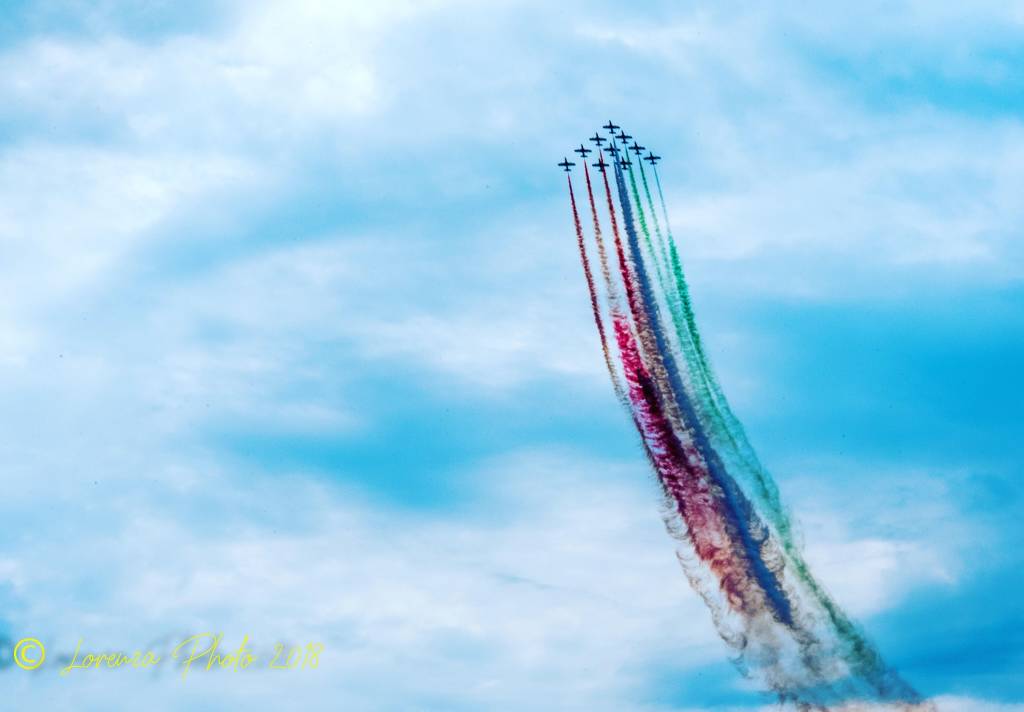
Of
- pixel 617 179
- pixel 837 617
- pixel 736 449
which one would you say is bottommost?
pixel 837 617

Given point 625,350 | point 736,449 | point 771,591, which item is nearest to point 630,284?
point 625,350

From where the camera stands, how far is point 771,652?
208 feet

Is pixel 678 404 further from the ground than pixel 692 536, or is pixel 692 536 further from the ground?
pixel 678 404

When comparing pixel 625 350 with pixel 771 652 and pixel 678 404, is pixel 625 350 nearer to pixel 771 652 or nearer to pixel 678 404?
pixel 678 404

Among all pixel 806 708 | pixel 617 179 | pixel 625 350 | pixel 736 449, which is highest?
pixel 617 179

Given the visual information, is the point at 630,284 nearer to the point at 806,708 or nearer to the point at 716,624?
the point at 716,624

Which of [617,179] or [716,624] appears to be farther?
[617,179]

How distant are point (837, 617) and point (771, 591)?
456 centimetres

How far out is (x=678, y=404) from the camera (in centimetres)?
6347

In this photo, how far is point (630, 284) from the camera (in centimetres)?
6406

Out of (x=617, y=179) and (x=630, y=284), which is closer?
(x=630, y=284)

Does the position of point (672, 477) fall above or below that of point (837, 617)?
above

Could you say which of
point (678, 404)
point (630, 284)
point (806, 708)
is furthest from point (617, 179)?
point (806, 708)

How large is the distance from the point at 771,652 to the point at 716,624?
155 inches
